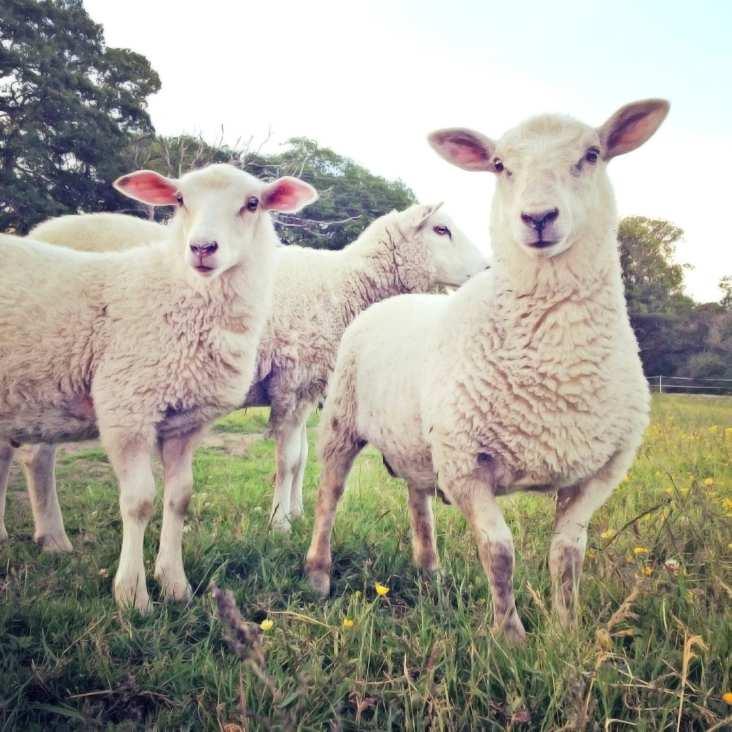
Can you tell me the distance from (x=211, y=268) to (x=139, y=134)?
15027mm

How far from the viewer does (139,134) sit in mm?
16094

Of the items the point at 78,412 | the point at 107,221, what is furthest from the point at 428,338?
the point at 107,221

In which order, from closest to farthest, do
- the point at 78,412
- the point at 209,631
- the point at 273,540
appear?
the point at 209,631, the point at 78,412, the point at 273,540

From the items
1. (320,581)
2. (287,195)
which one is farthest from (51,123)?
(320,581)

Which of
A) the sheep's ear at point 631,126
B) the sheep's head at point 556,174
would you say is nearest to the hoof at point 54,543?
the sheep's head at point 556,174

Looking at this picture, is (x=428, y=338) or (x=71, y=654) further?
(x=428, y=338)

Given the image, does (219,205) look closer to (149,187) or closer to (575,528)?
(149,187)

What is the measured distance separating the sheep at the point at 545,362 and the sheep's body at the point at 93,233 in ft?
9.73

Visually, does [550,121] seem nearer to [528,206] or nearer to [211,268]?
[528,206]

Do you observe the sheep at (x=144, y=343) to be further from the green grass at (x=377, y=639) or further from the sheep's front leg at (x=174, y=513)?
the green grass at (x=377, y=639)

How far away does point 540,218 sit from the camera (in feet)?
7.32

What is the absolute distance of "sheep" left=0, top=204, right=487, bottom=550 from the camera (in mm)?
4852

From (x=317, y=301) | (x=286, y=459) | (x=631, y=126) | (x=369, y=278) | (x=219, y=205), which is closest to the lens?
(x=631, y=126)

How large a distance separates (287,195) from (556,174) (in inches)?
66.0
